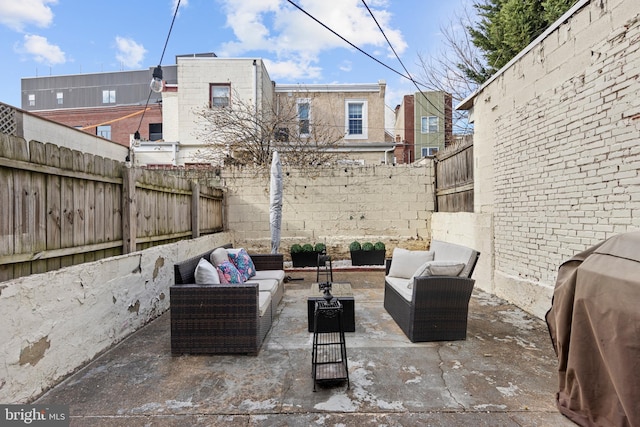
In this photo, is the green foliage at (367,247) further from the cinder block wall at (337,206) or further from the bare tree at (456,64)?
the bare tree at (456,64)

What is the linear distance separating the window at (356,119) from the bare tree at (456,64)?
4.27 metres

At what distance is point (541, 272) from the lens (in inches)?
169

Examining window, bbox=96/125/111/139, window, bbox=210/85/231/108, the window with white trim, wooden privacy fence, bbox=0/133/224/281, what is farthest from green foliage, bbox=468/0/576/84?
window, bbox=96/125/111/139

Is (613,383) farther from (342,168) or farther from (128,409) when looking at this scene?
(342,168)

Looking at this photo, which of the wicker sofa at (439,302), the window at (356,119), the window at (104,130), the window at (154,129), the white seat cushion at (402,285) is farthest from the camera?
the window at (104,130)

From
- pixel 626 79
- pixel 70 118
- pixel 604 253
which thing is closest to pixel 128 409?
pixel 604 253

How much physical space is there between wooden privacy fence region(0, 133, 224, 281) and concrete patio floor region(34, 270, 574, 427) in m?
1.00

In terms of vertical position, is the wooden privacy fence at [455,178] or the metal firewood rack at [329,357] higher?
the wooden privacy fence at [455,178]

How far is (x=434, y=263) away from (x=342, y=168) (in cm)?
530

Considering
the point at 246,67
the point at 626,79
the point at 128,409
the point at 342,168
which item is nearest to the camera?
the point at 128,409

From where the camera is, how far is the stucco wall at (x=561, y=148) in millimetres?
3139

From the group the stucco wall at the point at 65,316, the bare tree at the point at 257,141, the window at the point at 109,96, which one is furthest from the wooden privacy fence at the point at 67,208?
the window at the point at 109,96

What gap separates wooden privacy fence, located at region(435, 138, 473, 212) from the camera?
646cm

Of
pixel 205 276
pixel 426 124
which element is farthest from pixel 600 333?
pixel 426 124
